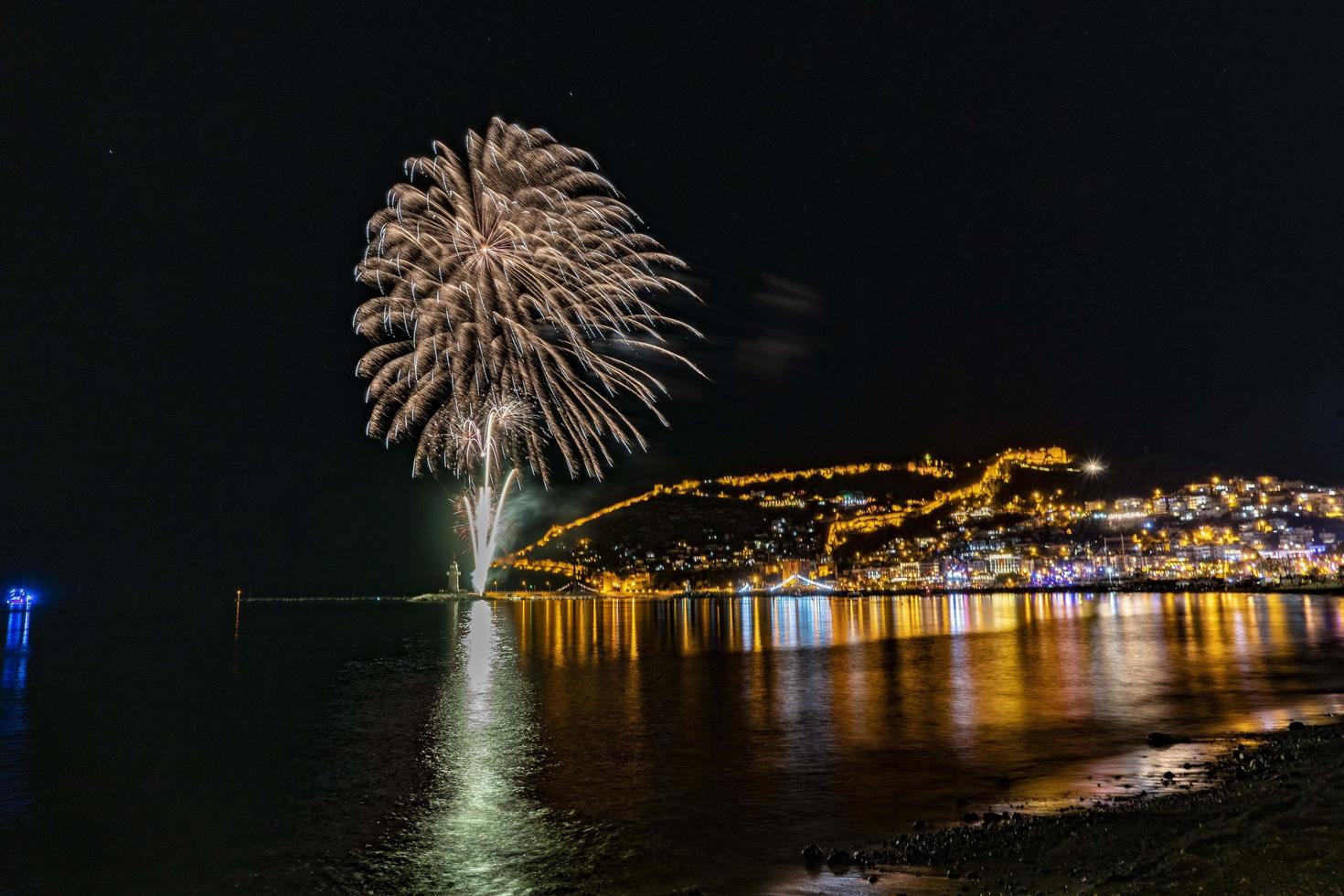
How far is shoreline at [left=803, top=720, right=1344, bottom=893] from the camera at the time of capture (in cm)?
747

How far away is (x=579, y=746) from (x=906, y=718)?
296 inches

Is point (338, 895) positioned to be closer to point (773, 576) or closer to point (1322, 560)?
point (773, 576)

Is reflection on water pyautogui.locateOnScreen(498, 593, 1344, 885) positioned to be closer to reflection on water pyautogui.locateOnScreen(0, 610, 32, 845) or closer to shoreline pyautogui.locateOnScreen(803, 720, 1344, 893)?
shoreline pyautogui.locateOnScreen(803, 720, 1344, 893)

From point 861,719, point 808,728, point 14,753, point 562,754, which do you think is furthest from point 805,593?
point 14,753

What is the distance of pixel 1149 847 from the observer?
8672mm

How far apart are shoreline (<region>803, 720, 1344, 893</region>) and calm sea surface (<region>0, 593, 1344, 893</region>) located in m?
0.92

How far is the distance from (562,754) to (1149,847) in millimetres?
10294

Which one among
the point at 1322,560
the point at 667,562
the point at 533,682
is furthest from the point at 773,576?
the point at 533,682

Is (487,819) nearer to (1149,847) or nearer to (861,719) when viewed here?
(1149,847)

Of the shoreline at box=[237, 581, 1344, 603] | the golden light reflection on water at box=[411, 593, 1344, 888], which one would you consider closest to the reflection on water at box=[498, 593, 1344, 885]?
the golden light reflection on water at box=[411, 593, 1344, 888]

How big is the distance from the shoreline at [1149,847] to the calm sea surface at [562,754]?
0.92m

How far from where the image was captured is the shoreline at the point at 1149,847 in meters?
7.47

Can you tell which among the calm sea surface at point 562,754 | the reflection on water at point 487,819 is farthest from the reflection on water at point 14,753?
the reflection on water at point 487,819

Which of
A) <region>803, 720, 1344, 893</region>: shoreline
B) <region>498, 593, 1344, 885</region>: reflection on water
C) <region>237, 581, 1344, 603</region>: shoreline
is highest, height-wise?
<region>803, 720, 1344, 893</region>: shoreline
